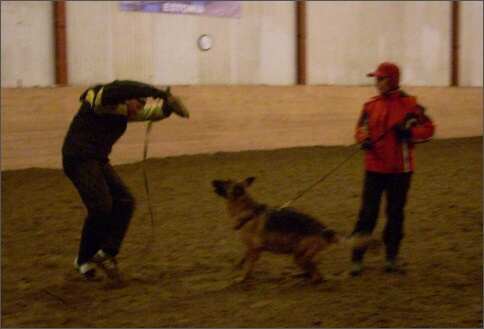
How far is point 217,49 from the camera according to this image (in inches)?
502

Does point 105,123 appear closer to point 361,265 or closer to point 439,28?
point 361,265

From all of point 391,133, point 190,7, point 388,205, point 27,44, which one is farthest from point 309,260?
point 190,7

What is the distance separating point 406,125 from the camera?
5.13 metres

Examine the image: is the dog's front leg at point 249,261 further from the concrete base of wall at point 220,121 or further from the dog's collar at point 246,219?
the concrete base of wall at point 220,121

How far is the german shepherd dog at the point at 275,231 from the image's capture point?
200 inches

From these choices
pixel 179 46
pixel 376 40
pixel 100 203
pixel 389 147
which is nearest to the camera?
pixel 100 203

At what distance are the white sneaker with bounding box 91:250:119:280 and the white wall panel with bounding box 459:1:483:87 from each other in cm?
1381

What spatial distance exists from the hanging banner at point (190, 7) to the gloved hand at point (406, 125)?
754cm

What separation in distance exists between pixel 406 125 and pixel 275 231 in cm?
129

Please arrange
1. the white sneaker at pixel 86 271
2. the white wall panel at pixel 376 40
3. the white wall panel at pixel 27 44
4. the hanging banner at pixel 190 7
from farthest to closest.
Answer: the white wall panel at pixel 376 40 < the hanging banner at pixel 190 7 < the white wall panel at pixel 27 44 < the white sneaker at pixel 86 271

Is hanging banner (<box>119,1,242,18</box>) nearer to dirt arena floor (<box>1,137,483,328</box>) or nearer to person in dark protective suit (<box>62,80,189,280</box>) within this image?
dirt arena floor (<box>1,137,483,328</box>)

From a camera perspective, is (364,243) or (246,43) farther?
(246,43)

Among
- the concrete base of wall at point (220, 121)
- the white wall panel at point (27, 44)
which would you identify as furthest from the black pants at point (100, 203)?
the white wall panel at point (27, 44)

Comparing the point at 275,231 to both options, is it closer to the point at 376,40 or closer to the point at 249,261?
the point at 249,261
